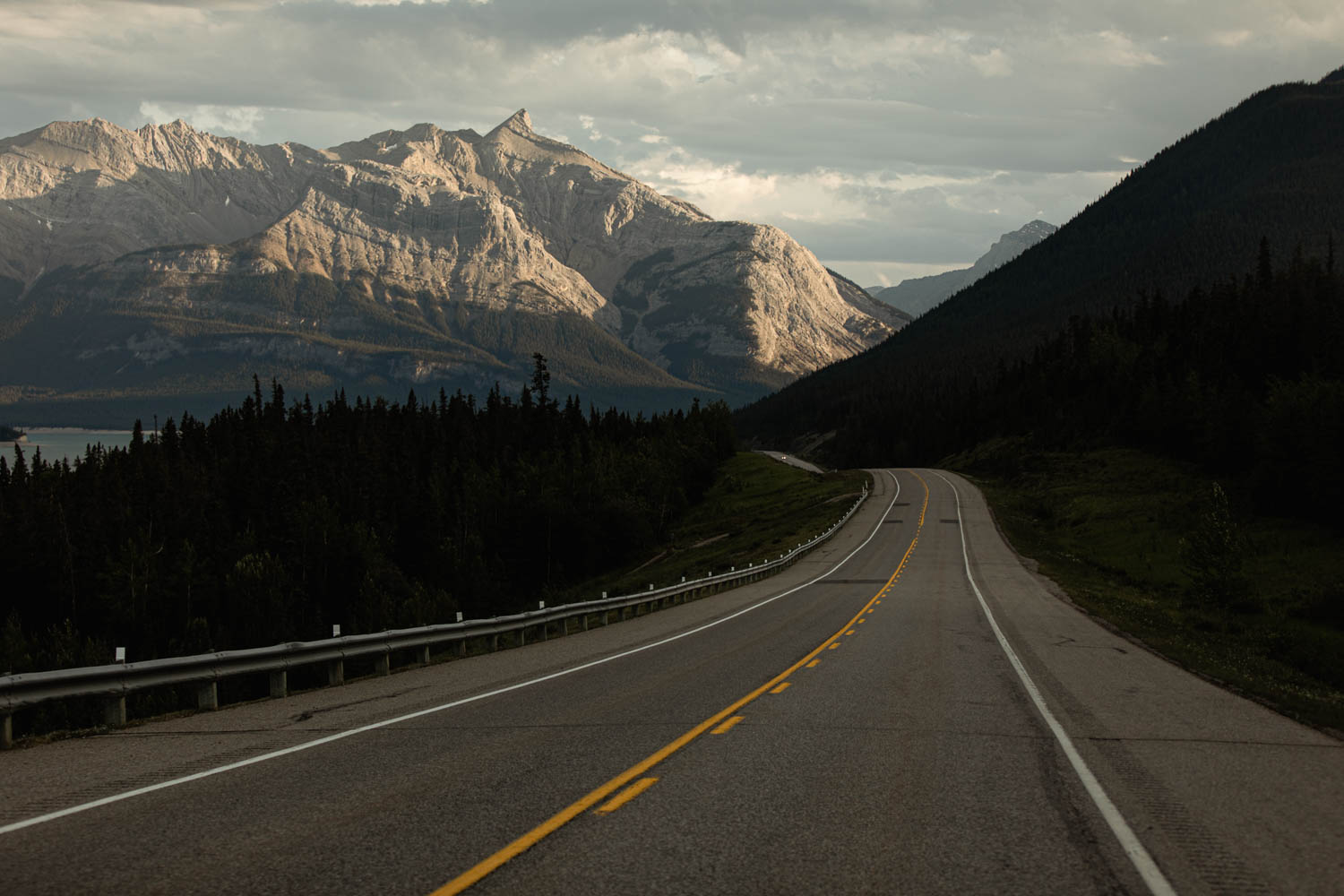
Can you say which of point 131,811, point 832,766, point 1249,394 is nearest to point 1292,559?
point 1249,394

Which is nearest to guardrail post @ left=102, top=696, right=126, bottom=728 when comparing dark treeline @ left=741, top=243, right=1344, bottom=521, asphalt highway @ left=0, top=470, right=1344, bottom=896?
asphalt highway @ left=0, top=470, right=1344, bottom=896

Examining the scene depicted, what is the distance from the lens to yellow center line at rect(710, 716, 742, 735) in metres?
11.5

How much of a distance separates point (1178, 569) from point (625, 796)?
182 feet

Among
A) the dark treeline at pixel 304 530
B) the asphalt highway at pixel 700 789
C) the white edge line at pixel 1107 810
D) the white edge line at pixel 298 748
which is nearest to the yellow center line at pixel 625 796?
the asphalt highway at pixel 700 789

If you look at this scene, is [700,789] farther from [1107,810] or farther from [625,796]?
[1107,810]

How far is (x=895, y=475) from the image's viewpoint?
120062 mm

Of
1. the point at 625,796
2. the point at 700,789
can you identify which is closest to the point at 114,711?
the point at 625,796

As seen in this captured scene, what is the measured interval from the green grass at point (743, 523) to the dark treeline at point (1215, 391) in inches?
1138

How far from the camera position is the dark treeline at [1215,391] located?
223 ft

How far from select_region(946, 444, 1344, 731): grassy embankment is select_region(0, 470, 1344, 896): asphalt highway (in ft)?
13.7

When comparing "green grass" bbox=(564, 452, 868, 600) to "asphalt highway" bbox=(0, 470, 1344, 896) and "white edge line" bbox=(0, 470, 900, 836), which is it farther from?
"asphalt highway" bbox=(0, 470, 1344, 896)

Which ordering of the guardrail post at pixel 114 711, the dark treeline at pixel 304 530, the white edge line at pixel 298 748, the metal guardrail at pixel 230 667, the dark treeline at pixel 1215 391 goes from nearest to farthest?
the white edge line at pixel 298 748 < the metal guardrail at pixel 230 667 < the guardrail post at pixel 114 711 < the dark treeline at pixel 1215 391 < the dark treeline at pixel 304 530

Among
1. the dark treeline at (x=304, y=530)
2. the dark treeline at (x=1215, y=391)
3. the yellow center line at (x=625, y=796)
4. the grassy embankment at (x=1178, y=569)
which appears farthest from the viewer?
the dark treeline at (x=304, y=530)

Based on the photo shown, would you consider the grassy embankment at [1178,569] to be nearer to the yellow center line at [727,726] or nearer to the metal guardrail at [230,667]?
the yellow center line at [727,726]
